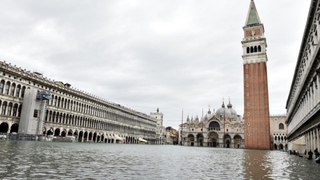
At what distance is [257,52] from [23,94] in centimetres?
5860

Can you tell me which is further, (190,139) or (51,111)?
(190,139)

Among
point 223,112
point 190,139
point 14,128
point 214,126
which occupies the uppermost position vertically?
point 223,112

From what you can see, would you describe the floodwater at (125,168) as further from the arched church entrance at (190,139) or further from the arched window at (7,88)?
the arched church entrance at (190,139)

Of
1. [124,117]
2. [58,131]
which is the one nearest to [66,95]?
[58,131]

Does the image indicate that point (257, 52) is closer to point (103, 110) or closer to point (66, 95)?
point (103, 110)

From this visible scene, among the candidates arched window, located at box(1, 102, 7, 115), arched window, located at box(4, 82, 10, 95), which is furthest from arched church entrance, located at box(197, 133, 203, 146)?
arched window, located at box(4, 82, 10, 95)

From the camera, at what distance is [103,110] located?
7569cm

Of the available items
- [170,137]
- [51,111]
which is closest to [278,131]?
[170,137]

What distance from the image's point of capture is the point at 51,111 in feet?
177

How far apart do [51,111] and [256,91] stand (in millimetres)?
50294

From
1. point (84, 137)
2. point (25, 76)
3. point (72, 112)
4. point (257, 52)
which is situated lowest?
point (84, 137)

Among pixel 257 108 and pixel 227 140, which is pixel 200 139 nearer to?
pixel 227 140

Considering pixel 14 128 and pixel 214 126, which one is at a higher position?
pixel 214 126

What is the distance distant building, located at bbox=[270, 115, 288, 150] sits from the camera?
93375mm
